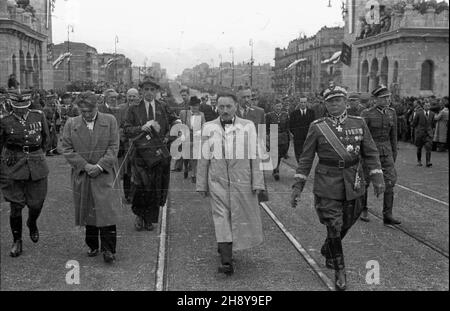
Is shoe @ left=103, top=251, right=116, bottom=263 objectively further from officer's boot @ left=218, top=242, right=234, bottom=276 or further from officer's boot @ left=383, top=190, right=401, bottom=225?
officer's boot @ left=383, top=190, right=401, bottom=225

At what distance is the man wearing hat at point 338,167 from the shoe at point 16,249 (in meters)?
3.15

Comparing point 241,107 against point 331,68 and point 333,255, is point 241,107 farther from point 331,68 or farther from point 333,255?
point 331,68

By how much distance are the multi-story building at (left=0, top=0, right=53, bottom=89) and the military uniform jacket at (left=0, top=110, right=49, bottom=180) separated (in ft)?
34.2

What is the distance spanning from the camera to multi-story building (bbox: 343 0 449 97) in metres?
19.2

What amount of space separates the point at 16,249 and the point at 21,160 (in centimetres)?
102

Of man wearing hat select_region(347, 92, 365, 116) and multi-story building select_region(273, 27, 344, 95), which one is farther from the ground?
multi-story building select_region(273, 27, 344, 95)

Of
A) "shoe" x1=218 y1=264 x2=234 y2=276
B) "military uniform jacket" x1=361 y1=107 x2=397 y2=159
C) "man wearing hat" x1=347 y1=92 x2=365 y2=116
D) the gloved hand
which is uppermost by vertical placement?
"man wearing hat" x1=347 y1=92 x2=365 y2=116

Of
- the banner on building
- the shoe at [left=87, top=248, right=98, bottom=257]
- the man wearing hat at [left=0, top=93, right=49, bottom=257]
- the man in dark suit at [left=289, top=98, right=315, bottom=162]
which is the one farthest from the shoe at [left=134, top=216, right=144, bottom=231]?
the banner on building

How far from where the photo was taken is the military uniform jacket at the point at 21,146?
253 inches

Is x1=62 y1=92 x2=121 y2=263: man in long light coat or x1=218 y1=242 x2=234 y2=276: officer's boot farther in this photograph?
x1=62 y1=92 x2=121 y2=263: man in long light coat

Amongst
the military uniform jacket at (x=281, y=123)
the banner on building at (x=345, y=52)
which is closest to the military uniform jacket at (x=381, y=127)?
the military uniform jacket at (x=281, y=123)

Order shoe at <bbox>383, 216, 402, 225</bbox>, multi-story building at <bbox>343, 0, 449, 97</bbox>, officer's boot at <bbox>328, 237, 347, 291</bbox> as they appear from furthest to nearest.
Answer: multi-story building at <bbox>343, 0, 449, 97</bbox> → shoe at <bbox>383, 216, 402, 225</bbox> → officer's boot at <bbox>328, 237, 347, 291</bbox>

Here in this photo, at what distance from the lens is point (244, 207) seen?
5746mm

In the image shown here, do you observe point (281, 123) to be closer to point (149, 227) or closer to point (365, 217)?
point (365, 217)
